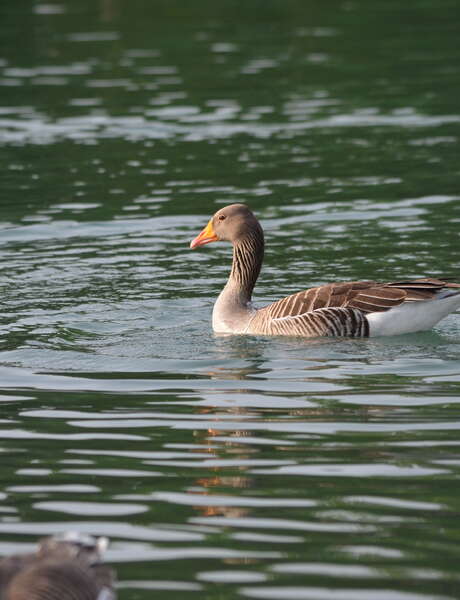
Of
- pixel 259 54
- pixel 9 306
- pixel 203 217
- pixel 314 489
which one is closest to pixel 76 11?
pixel 259 54

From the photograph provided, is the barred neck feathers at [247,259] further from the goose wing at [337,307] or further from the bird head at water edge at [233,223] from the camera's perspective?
the goose wing at [337,307]

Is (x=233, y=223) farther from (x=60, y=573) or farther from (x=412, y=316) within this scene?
(x=60, y=573)

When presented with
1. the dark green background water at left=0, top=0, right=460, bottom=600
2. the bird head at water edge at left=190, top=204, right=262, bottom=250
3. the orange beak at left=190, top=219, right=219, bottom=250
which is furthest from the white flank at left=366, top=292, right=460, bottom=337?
the orange beak at left=190, top=219, right=219, bottom=250

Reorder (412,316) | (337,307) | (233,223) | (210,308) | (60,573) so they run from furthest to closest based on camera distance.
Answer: (210,308)
(233,223)
(337,307)
(412,316)
(60,573)

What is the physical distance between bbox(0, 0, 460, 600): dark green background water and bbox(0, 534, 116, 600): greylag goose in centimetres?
82

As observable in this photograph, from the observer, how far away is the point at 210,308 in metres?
16.1

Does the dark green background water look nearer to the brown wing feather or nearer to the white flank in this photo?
the white flank

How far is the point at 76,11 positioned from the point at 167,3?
3.01m

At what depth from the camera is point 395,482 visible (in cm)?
946

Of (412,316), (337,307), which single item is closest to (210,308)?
(337,307)

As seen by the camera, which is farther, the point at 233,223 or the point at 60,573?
the point at 233,223

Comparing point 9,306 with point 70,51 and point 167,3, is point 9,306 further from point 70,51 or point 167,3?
point 167,3

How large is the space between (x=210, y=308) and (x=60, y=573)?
9507 millimetres

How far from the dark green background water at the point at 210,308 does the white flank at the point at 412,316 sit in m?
0.16
